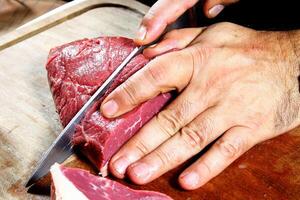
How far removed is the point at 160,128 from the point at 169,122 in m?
0.06

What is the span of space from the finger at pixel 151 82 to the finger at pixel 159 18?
0.25 metres

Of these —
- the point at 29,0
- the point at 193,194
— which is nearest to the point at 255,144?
the point at 193,194

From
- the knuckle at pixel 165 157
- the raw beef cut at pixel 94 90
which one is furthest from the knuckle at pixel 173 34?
the knuckle at pixel 165 157

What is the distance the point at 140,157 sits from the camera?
2139 mm

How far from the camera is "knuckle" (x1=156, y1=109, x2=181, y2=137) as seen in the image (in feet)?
7.21

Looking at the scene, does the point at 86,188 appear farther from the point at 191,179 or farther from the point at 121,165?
the point at 191,179

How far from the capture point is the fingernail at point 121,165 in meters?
2.10

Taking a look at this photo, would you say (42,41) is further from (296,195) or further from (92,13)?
(296,195)

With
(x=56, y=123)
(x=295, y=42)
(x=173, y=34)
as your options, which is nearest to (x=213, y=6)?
(x=173, y=34)

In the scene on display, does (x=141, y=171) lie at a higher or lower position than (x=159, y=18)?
lower

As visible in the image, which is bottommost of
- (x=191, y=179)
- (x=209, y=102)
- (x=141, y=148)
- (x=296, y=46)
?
(x=191, y=179)

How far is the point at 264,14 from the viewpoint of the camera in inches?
129

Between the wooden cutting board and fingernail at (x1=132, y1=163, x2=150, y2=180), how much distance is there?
6 cm

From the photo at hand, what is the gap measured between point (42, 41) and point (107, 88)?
985 mm
